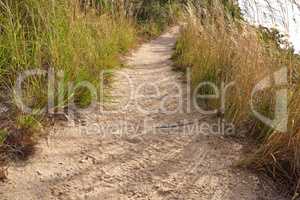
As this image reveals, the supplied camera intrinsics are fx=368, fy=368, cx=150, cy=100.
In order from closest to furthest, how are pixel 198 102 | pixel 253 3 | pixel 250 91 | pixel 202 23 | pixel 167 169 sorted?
1. pixel 167 169
2. pixel 250 91
3. pixel 253 3
4. pixel 198 102
5. pixel 202 23

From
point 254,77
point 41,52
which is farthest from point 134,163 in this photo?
point 41,52

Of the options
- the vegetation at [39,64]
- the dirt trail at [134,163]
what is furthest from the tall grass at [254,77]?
the vegetation at [39,64]

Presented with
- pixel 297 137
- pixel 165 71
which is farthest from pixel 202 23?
pixel 297 137

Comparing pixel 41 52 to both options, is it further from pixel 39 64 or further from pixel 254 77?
pixel 254 77

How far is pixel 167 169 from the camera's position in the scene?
69.9 inches

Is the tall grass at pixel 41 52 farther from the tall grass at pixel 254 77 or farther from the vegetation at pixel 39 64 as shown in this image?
the tall grass at pixel 254 77

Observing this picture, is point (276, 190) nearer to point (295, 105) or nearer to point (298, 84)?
point (295, 105)

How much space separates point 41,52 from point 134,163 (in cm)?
99

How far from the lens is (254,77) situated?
83.4 inches

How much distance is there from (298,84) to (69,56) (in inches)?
55.4

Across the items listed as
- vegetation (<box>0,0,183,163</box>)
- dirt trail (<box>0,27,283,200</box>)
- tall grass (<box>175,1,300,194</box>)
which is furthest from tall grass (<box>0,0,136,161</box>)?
tall grass (<box>175,1,300,194</box>)

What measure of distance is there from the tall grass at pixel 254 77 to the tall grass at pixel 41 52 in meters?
0.92

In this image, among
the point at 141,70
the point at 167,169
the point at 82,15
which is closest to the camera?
the point at 167,169

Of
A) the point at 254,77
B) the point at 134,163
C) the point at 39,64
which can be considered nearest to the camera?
the point at 134,163
